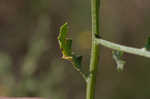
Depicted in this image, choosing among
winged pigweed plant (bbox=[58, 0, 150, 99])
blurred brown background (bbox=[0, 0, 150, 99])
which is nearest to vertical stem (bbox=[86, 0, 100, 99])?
winged pigweed plant (bbox=[58, 0, 150, 99])

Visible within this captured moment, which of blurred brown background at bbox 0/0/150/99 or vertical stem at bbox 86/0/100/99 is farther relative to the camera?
blurred brown background at bbox 0/0/150/99

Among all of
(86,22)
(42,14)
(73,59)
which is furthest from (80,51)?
(73,59)

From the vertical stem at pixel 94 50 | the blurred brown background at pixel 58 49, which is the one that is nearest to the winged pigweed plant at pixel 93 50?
the vertical stem at pixel 94 50

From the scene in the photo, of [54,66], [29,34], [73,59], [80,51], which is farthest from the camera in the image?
[29,34]

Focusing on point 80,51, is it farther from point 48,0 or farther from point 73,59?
point 73,59

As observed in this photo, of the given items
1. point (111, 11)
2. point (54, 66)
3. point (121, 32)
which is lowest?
point (54, 66)

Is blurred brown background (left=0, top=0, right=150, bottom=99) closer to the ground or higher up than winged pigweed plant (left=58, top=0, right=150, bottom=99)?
closer to the ground

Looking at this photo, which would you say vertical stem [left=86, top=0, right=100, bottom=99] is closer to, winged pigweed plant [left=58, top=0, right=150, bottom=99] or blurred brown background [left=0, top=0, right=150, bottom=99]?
winged pigweed plant [left=58, top=0, right=150, bottom=99]

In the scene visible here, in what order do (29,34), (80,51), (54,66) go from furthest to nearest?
(29,34)
(80,51)
(54,66)

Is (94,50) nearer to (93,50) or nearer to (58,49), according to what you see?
(93,50)
